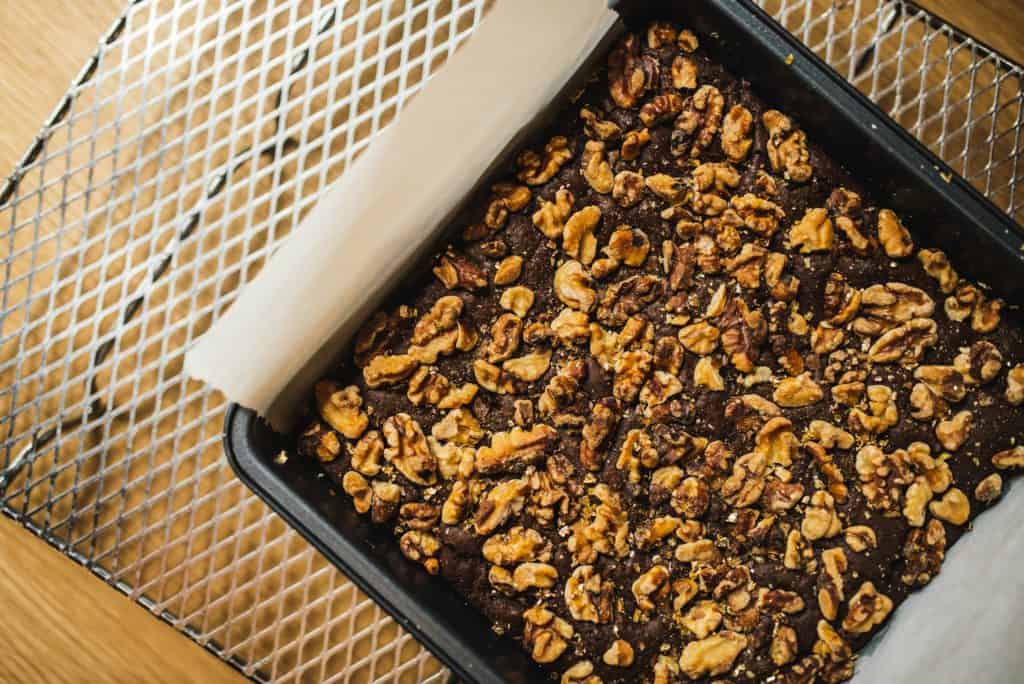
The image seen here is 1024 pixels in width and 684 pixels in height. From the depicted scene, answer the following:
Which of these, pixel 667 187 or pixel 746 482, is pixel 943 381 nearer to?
pixel 746 482

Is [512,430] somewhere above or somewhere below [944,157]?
below

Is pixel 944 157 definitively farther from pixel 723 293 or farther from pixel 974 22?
pixel 723 293

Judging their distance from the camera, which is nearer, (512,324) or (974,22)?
(512,324)

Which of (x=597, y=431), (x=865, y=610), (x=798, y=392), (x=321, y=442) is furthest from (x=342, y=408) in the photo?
(x=865, y=610)

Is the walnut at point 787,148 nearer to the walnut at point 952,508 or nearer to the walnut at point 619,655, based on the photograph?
the walnut at point 952,508

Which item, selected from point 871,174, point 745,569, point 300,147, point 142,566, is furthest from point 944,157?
point 142,566

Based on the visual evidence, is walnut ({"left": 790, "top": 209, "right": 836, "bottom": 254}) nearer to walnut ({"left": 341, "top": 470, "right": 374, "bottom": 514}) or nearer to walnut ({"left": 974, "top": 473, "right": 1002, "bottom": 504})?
walnut ({"left": 974, "top": 473, "right": 1002, "bottom": 504})
